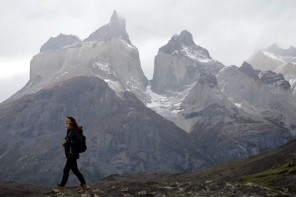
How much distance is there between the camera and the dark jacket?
1203 inches

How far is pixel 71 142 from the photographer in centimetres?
3056

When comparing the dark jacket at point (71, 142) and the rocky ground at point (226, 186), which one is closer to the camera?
the dark jacket at point (71, 142)

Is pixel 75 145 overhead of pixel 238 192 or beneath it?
overhead

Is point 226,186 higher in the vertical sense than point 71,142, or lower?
lower

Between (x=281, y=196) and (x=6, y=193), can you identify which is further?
(x=6, y=193)

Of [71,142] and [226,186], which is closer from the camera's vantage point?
[71,142]

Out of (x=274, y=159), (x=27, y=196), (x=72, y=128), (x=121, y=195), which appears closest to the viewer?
(x=72, y=128)

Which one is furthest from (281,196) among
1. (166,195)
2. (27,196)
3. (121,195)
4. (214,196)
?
(27,196)

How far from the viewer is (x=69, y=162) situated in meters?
31.0

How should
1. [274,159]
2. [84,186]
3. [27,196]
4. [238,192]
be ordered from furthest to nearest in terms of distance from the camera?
[274,159]
[27,196]
[238,192]
[84,186]

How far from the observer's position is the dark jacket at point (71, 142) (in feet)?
100

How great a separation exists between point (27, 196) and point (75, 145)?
15760 centimetres

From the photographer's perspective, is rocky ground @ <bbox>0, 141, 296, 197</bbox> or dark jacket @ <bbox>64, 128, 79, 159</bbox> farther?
rocky ground @ <bbox>0, 141, 296, 197</bbox>

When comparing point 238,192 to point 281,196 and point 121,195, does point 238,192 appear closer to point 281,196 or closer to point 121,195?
point 281,196
